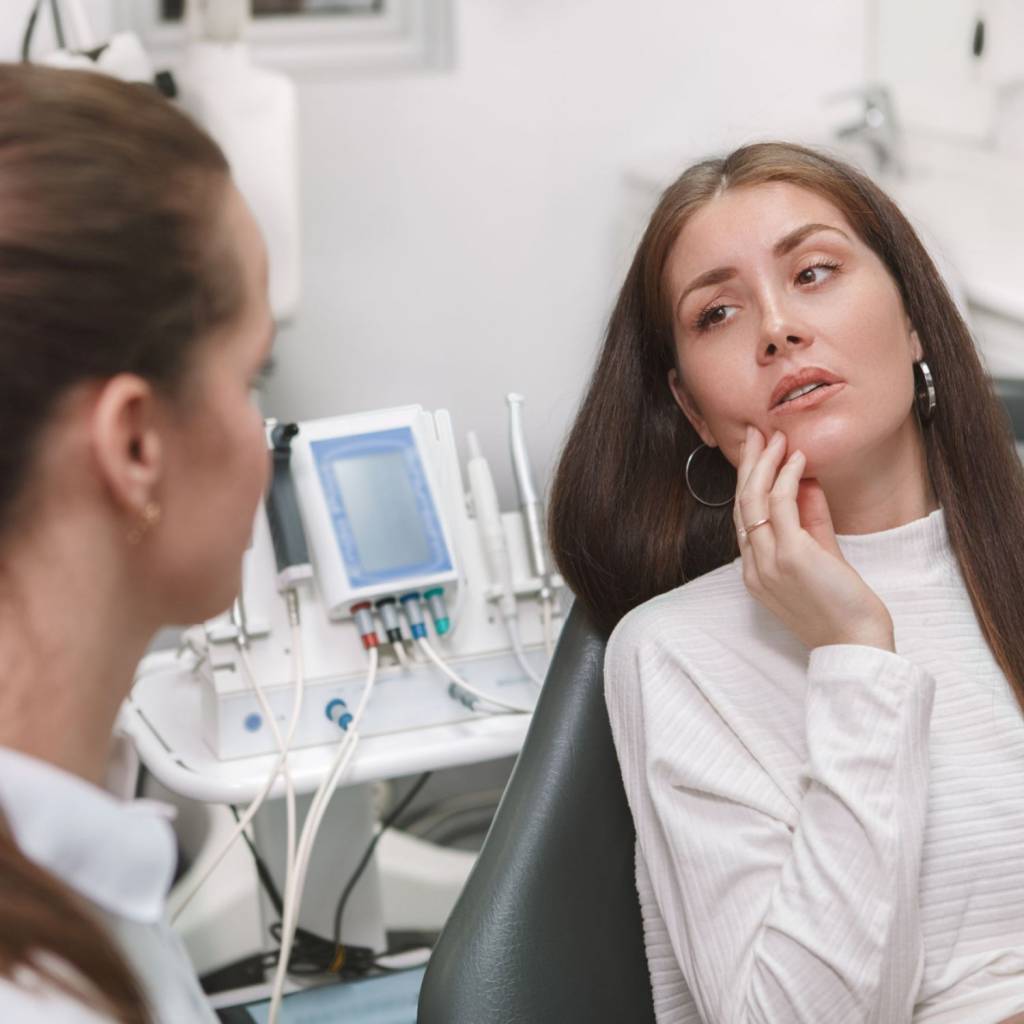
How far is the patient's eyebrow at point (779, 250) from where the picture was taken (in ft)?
4.38

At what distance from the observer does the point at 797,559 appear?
1.24 meters

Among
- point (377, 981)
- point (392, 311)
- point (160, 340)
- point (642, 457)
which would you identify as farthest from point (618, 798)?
point (392, 311)

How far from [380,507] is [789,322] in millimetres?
499

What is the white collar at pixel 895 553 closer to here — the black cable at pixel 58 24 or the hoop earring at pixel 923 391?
the hoop earring at pixel 923 391

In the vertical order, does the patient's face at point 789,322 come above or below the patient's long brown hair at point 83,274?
below

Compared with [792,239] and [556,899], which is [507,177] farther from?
[556,899]

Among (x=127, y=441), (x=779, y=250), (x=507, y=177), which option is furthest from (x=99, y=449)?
(x=507, y=177)

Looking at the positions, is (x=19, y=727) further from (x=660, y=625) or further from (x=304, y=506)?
(x=304, y=506)

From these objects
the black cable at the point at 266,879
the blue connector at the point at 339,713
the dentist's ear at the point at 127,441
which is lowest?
the black cable at the point at 266,879

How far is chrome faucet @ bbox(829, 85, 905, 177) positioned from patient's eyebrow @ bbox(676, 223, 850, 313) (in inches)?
58.7

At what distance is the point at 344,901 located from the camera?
1.82m

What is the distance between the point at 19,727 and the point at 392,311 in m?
2.22

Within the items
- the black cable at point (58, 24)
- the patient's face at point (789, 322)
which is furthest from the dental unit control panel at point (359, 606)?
the black cable at point (58, 24)

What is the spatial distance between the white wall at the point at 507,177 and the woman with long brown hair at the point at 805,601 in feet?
4.24
